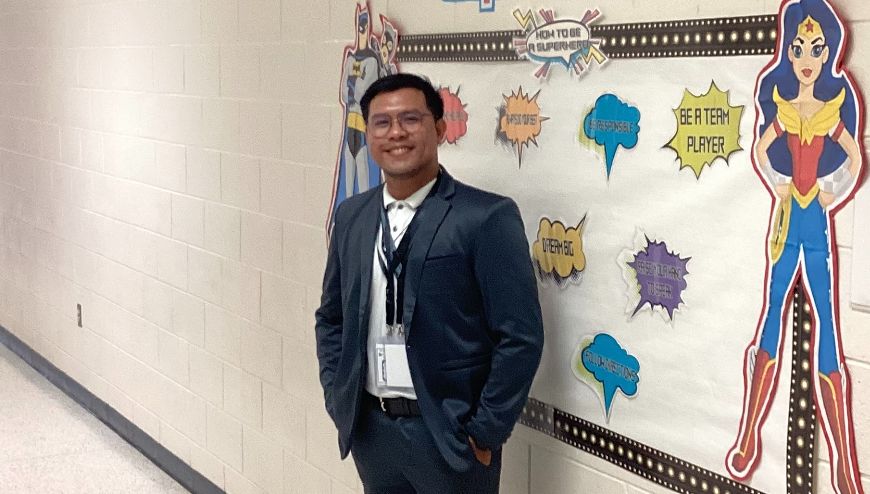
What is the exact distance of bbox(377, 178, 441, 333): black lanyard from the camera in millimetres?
2266

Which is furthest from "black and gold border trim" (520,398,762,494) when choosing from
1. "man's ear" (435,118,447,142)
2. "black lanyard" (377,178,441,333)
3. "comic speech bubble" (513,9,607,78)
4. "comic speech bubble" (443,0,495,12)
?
"comic speech bubble" (443,0,495,12)

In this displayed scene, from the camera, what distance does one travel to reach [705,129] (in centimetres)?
191

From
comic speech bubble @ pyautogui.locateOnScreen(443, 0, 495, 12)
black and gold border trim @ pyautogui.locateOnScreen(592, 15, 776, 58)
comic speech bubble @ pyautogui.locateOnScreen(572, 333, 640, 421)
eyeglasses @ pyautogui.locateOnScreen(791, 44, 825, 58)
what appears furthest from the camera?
comic speech bubble @ pyautogui.locateOnScreen(443, 0, 495, 12)

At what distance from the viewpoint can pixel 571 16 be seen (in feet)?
7.22

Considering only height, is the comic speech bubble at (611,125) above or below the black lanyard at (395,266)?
above

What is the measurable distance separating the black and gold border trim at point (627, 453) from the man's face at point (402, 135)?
64cm

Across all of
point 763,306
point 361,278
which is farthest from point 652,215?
point 361,278

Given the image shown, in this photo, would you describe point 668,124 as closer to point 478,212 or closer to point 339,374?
point 478,212

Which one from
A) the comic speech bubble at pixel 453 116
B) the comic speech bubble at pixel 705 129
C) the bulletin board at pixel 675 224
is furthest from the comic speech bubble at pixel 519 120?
the comic speech bubble at pixel 705 129

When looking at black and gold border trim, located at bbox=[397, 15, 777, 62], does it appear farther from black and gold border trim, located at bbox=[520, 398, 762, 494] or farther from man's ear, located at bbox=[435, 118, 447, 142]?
black and gold border trim, located at bbox=[520, 398, 762, 494]

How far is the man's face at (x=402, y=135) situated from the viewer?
2.25m

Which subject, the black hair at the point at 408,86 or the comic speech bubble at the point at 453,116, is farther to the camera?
the comic speech bubble at the point at 453,116

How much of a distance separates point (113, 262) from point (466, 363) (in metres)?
3.07

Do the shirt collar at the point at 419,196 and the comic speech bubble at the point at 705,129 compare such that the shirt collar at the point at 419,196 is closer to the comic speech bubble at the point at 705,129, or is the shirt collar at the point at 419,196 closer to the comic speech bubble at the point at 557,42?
the comic speech bubble at the point at 557,42
